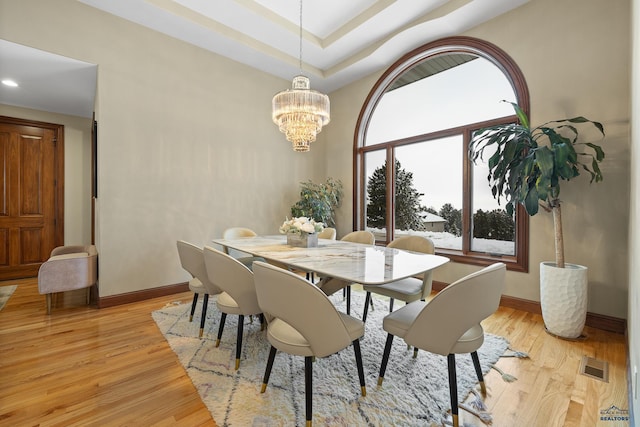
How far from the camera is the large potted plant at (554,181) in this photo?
88.1 inches

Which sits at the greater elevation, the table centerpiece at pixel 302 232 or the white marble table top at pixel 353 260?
the table centerpiece at pixel 302 232

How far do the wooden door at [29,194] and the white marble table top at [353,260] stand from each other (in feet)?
13.3

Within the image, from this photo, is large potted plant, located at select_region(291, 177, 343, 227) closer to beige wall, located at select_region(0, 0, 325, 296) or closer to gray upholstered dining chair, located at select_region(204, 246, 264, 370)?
beige wall, located at select_region(0, 0, 325, 296)

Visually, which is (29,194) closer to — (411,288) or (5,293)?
(5,293)

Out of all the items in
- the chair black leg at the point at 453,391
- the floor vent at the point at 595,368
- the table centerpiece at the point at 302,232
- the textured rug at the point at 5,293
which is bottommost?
the floor vent at the point at 595,368

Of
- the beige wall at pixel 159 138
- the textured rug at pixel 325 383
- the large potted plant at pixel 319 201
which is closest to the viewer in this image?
the textured rug at pixel 325 383

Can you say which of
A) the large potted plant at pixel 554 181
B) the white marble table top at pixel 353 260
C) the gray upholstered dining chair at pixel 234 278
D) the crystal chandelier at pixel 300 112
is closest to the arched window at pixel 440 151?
the large potted plant at pixel 554 181

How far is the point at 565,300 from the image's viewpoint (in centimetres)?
226

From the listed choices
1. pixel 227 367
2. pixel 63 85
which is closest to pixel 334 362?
pixel 227 367

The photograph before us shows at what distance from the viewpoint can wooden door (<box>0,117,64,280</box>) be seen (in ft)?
13.5

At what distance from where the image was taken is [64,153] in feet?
15.0

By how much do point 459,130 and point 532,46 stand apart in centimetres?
105

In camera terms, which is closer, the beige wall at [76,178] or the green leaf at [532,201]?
the green leaf at [532,201]

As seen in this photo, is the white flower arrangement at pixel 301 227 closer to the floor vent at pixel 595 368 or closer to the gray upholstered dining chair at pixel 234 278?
the gray upholstered dining chair at pixel 234 278
